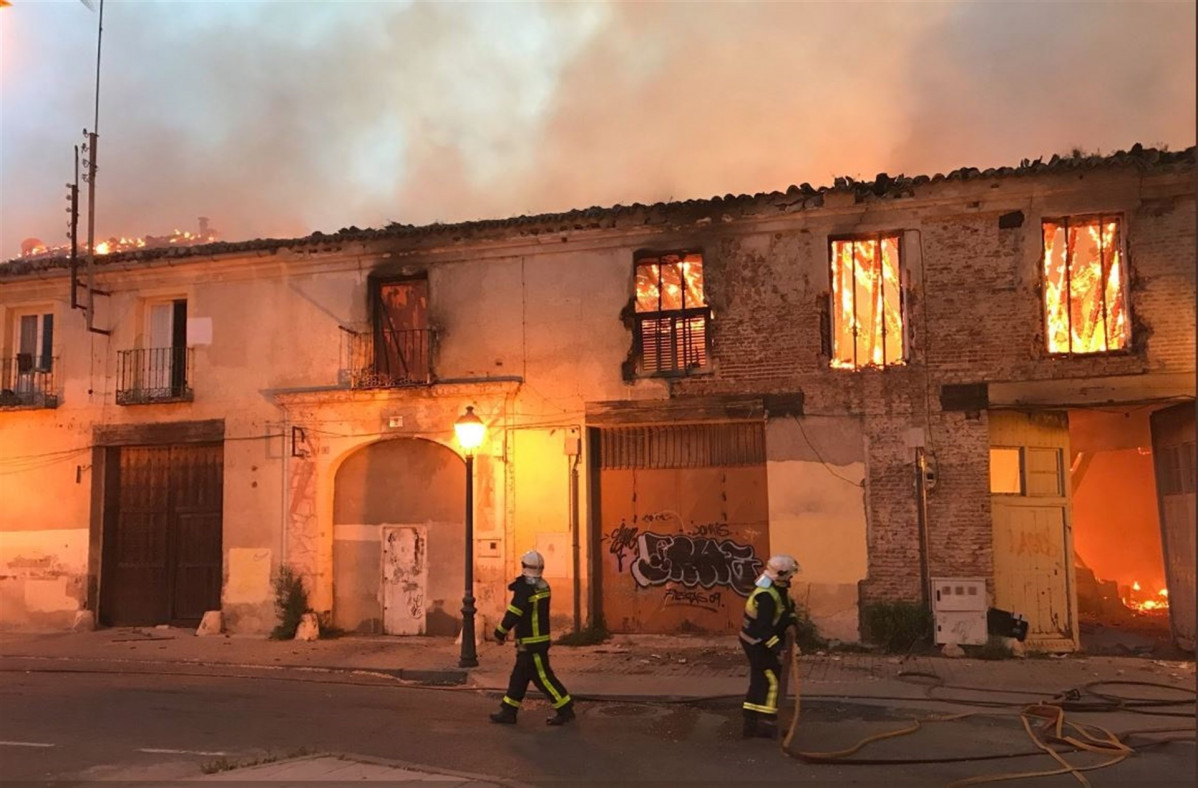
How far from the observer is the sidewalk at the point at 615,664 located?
11281 mm

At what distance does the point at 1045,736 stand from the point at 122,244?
77.4 ft

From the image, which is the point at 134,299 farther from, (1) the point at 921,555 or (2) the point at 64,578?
(1) the point at 921,555

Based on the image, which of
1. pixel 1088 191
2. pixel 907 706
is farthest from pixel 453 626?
pixel 1088 191

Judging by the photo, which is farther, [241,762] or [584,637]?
[584,637]

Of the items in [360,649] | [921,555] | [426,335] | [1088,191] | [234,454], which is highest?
[1088,191]

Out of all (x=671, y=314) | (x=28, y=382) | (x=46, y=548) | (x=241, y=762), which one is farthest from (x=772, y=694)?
(x=28, y=382)

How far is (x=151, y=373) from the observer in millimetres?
17438

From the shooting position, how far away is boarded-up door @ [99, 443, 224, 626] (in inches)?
682

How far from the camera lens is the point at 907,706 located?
10188 mm

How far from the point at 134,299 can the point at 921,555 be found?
14769 mm

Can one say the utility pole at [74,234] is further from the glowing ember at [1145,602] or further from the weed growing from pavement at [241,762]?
the glowing ember at [1145,602]

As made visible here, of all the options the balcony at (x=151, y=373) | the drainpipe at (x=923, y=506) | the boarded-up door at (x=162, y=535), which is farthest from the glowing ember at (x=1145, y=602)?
the balcony at (x=151, y=373)

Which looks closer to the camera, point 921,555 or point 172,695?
point 172,695

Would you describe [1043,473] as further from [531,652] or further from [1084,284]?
[531,652]
